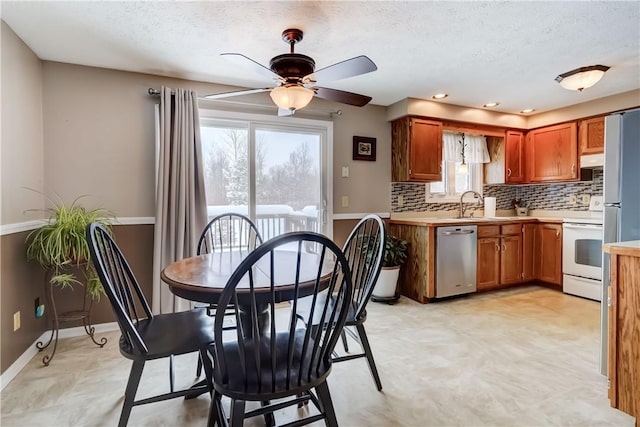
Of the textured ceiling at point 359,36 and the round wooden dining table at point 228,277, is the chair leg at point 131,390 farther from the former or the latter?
the textured ceiling at point 359,36

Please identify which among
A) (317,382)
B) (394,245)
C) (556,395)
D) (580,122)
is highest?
(580,122)

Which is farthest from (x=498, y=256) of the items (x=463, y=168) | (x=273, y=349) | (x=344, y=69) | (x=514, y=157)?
(x=273, y=349)

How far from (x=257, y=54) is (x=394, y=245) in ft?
Answer: 7.57

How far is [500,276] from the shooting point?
13.0ft

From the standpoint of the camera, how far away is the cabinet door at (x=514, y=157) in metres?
4.39

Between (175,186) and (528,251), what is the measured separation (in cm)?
414

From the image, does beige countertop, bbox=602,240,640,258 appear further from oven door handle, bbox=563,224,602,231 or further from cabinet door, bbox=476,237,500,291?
oven door handle, bbox=563,224,602,231

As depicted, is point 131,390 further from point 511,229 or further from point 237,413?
point 511,229

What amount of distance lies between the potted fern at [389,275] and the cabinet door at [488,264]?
3.14 ft

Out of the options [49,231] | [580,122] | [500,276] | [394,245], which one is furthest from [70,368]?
[580,122]

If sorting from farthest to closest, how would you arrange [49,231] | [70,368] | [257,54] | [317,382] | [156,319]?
[257,54], [49,231], [70,368], [156,319], [317,382]

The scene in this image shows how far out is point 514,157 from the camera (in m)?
4.43

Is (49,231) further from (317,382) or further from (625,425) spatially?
(625,425)

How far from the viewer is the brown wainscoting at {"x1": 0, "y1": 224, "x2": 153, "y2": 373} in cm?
206
